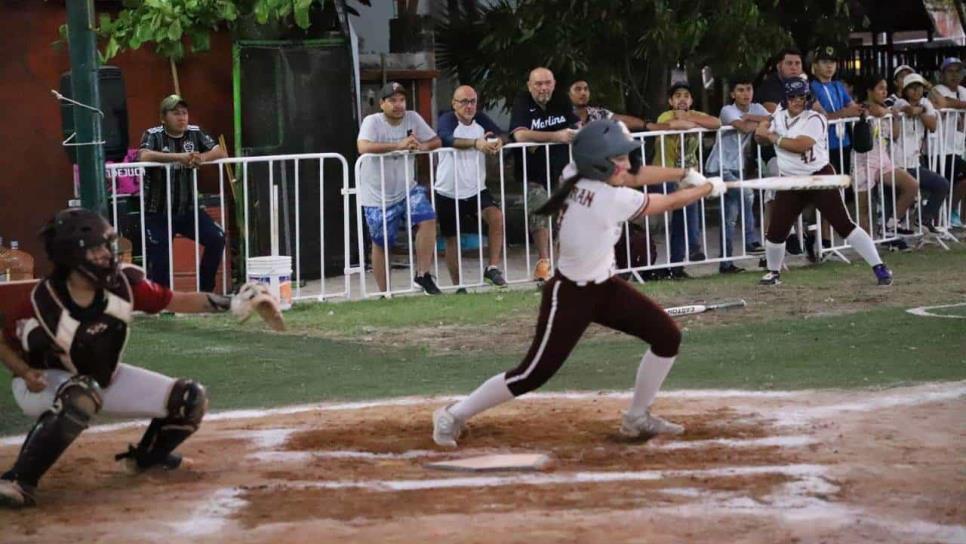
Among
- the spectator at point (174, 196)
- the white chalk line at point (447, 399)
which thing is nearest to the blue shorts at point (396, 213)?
the spectator at point (174, 196)

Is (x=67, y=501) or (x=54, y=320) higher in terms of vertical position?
(x=54, y=320)

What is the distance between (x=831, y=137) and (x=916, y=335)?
A: 5.45 meters

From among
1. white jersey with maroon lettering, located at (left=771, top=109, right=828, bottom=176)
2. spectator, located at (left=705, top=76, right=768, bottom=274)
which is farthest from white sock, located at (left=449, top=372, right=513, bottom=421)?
spectator, located at (left=705, top=76, right=768, bottom=274)

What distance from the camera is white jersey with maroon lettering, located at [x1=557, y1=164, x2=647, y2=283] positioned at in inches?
339

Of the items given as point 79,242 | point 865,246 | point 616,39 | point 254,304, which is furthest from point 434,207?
point 79,242

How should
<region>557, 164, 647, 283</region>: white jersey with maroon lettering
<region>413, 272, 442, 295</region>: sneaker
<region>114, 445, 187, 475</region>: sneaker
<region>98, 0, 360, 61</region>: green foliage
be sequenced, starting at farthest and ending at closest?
<region>98, 0, 360, 61</region>: green foliage, <region>413, 272, 442, 295</region>: sneaker, <region>557, 164, 647, 283</region>: white jersey with maroon lettering, <region>114, 445, 187, 475</region>: sneaker

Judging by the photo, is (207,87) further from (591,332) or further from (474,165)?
(591,332)

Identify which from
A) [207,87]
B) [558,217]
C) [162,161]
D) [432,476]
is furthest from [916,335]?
[207,87]

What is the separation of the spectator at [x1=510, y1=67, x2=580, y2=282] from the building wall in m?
4.29

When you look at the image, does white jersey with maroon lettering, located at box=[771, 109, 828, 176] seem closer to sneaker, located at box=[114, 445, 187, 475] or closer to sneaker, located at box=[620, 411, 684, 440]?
sneaker, located at box=[620, 411, 684, 440]

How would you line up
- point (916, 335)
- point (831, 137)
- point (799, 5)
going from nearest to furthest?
point (916, 335) < point (831, 137) < point (799, 5)

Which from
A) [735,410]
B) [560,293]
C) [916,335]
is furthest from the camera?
[916,335]

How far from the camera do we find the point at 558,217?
881 cm

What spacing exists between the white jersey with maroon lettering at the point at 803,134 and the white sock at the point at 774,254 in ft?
2.21
